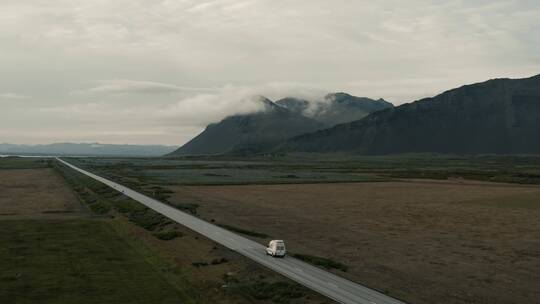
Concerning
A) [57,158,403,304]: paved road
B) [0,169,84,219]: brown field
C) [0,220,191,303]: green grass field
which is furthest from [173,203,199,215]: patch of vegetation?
[0,220,191,303]: green grass field

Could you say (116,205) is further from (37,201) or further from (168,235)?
(168,235)

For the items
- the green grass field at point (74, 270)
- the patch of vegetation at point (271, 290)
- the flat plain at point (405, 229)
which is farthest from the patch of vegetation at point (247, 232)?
the patch of vegetation at point (271, 290)

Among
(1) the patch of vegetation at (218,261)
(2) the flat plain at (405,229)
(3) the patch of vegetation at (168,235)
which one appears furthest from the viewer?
(3) the patch of vegetation at (168,235)

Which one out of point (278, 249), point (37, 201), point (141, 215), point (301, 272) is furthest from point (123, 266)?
point (37, 201)

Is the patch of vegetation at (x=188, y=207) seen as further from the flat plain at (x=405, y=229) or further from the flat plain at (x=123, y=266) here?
the flat plain at (x=123, y=266)

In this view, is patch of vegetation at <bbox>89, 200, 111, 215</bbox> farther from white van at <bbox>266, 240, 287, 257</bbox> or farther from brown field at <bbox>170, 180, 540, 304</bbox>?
white van at <bbox>266, 240, 287, 257</bbox>

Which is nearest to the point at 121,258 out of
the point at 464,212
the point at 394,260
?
the point at 394,260
